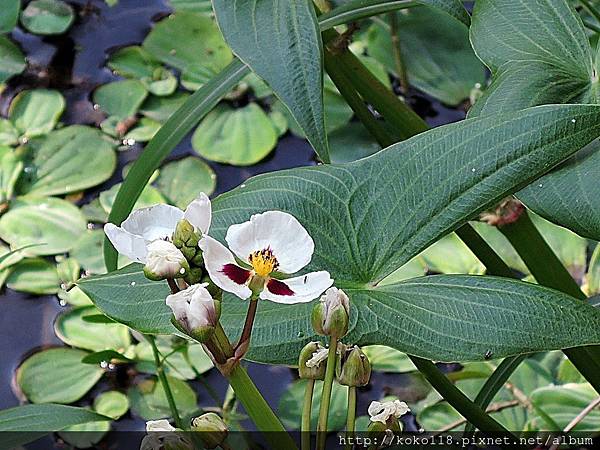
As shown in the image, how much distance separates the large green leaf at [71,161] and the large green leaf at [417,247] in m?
0.57

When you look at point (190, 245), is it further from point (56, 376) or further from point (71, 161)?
point (71, 161)

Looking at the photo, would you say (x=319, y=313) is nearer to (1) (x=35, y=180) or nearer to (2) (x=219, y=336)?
(2) (x=219, y=336)

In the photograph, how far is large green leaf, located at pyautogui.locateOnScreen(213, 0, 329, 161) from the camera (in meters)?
0.44

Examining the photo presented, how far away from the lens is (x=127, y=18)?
1.08m

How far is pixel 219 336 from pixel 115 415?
504 mm

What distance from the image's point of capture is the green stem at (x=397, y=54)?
38.0 inches

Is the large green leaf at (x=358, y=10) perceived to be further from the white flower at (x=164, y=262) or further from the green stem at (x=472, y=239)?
the white flower at (x=164, y=262)

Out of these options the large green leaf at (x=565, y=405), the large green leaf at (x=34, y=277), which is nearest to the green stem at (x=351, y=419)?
the large green leaf at (x=565, y=405)

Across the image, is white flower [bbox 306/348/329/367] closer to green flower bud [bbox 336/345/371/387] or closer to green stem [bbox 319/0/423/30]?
green flower bud [bbox 336/345/371/387]

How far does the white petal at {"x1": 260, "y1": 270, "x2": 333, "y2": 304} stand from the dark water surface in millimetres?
476

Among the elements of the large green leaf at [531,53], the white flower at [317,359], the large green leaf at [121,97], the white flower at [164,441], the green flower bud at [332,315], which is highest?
the large green leaf at [531,53]

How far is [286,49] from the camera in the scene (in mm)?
468

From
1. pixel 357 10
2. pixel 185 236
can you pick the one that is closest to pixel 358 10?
pixel 357 10

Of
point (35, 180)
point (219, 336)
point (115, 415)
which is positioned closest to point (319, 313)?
point (219, 336)
